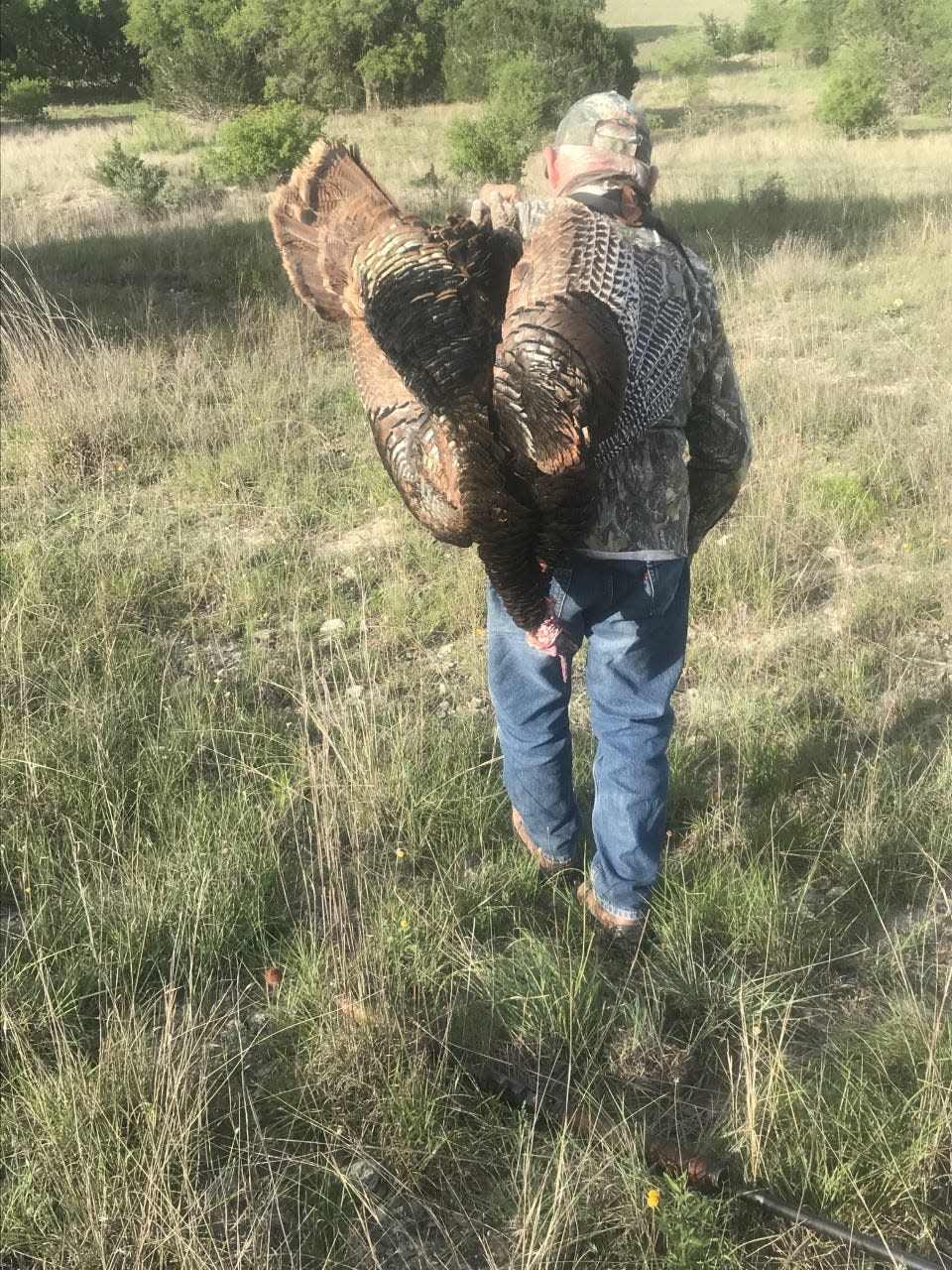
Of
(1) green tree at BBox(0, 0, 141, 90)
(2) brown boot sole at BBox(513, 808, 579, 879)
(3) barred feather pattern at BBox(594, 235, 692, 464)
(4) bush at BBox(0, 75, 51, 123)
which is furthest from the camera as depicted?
(1) green tree at BBox(0, 0, 141, 90)

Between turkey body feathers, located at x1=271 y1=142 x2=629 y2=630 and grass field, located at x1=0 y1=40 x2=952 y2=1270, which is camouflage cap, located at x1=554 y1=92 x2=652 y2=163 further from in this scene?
grass field, located at x1=0 y1=40 x2=952 y2=1270

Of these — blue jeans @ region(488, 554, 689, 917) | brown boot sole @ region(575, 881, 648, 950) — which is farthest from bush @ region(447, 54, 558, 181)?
brown boot sole @ region(575, 881, 648, 950)

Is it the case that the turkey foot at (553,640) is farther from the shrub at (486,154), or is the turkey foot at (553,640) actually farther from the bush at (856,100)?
the bush at (856,100)

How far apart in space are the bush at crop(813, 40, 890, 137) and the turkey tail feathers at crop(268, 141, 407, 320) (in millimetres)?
27377

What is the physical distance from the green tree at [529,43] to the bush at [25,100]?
13.8 meters

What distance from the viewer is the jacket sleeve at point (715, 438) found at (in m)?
2.00

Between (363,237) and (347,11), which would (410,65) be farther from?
(363,237)

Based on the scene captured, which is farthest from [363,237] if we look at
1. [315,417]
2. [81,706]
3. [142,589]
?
[315,417]

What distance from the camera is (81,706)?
125 inches

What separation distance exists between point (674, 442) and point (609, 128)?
0.62 metres

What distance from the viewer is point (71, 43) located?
37688 millimetres

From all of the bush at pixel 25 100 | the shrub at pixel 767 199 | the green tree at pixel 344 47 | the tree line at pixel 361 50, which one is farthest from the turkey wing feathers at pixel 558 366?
the bush at pixel 25 100

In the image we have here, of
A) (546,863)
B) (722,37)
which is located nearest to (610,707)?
(546,863)

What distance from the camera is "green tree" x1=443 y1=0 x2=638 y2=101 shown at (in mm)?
29953
